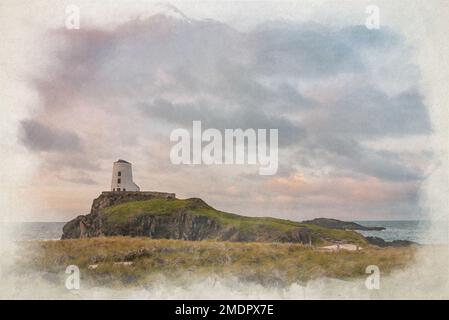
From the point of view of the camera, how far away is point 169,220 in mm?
12227

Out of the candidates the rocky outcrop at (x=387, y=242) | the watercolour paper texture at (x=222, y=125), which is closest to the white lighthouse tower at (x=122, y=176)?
the watercolour paper texture at (x=222, y=125)

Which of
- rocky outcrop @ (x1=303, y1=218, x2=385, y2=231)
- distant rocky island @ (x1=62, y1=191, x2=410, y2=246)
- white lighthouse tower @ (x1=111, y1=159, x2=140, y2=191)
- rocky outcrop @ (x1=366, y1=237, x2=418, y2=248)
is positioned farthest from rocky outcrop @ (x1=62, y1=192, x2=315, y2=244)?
rocky outcrop @ (x1=366, y1=237, x2=418, y2=248)

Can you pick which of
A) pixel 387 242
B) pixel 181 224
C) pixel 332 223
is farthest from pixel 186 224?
pixel 387 242

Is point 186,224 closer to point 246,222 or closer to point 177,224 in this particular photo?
point 177,224

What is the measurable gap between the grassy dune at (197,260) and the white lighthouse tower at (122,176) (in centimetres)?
130

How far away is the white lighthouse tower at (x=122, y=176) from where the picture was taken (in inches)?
476

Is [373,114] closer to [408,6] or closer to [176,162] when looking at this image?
[408,6]

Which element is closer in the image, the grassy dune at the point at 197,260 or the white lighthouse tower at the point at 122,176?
the grassy dune at the point at 197,260

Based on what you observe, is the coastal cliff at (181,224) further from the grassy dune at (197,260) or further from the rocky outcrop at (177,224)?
the grassy dune at (197,260)

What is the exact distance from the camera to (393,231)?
11992 mm

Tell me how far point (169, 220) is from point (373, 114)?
545cm

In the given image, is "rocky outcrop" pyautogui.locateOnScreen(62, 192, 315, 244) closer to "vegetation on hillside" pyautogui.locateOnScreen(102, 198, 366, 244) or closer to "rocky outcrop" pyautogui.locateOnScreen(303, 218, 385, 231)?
"vegetation on hillside" pyautogui.locateOnScreen(102, 198, 366, 244)

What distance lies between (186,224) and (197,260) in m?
0.93

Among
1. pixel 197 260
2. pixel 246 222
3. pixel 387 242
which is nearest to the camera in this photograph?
pixel 197 260
